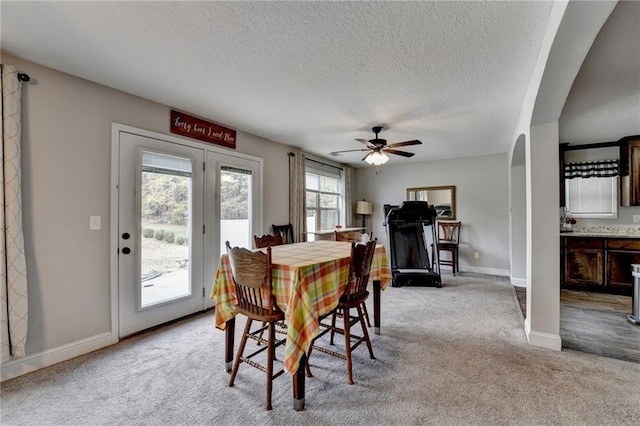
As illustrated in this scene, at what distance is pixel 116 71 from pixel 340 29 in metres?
1.92

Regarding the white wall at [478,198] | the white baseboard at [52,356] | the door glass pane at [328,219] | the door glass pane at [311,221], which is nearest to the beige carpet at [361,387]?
the white baseboard at [52,356]

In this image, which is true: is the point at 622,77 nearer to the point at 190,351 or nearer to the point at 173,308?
the point at 190,351

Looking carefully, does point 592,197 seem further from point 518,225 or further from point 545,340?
point 545,340

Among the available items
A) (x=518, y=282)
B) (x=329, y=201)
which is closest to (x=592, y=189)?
(x=518, y=282)

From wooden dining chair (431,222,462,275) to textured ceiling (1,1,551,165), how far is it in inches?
114

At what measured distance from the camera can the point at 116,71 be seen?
2396 millimetres

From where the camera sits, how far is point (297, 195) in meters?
5.06

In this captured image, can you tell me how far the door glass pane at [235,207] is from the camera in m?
3.83

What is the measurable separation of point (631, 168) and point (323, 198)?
16.7ft

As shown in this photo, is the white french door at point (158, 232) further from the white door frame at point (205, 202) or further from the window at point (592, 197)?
the window at point (592, 197)

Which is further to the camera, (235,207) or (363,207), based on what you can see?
(363,207)

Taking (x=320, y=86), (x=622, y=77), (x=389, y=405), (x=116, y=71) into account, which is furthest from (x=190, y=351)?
(x=622, y=77)

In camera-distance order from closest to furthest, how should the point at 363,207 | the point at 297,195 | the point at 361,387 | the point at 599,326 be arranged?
the point at 361,387 → the point at 599,326 → the point at 297,195 → the point at 363,207

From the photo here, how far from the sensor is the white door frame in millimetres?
2723
